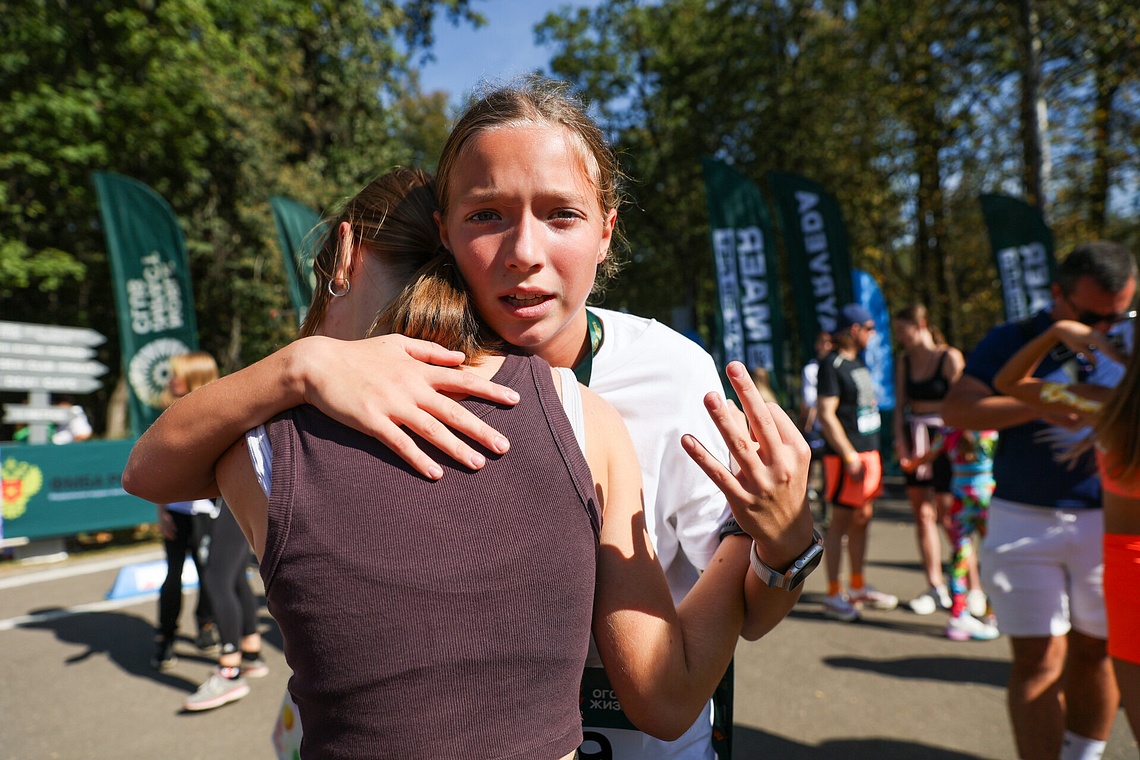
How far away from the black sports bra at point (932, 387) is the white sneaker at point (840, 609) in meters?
1.80

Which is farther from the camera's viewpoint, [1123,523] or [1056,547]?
[1056,547]

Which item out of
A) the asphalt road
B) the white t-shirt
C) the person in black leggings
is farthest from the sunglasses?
the person in black leggings

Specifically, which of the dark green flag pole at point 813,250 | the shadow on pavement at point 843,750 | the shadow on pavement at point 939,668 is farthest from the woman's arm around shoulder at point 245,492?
the dark green flag pole at point 813,250

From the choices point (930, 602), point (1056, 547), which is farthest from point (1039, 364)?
point (930, 602)

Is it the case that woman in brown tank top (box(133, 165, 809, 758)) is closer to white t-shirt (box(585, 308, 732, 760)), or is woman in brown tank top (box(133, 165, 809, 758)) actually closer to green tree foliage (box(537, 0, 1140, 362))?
white t-shirt (box(585, 308, 732, 760))

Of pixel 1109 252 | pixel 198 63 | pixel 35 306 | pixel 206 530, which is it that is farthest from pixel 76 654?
pixel 35 306

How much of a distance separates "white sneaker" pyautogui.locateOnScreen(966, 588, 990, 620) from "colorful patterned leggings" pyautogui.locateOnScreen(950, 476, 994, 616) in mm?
245

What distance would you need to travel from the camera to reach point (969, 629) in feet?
16.8

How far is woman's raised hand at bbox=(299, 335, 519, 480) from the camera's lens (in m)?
0.93

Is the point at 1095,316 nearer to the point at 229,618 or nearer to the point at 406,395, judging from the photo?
the point at 406,395

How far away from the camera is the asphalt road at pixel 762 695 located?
12.4 ft

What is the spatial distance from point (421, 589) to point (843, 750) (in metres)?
3.52

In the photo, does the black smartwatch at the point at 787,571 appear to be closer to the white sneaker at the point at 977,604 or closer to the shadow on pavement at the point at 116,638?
the shadow on pavement at the point at 116,638

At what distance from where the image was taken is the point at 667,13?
22781 millimetres
